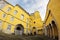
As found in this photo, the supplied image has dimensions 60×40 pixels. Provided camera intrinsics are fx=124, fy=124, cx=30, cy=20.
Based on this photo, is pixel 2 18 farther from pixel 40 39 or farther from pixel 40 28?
pixel 40 39

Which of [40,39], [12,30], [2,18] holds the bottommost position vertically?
[40,39]

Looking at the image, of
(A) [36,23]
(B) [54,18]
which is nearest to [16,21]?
(A) [36,23]

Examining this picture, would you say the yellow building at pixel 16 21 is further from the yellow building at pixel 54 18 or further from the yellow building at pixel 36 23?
the yellow building at pixel 54 18

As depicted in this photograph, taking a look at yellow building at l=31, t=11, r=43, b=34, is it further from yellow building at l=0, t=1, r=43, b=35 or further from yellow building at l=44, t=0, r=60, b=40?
yellow building at l=44, t=0, r=60, b=40

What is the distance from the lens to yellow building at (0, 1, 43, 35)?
94.3ft

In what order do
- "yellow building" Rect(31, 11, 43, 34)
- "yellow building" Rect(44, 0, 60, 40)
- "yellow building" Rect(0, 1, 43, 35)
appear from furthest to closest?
1. "yellow building" Rect(31, 11, 43, 34)
2. "yellow building" Rect(0, 1, 43, 35)
3. "yellow building" Rect(44, 0, 60, 40)

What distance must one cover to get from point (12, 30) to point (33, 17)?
40.2 ft

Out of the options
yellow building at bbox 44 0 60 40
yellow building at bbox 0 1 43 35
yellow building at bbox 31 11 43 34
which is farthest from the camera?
yellow building at bbox 31 11 43 34

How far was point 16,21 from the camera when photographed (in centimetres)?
3162

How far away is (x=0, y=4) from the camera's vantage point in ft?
97.0

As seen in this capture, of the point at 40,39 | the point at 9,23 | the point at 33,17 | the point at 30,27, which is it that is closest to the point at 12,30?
the point at 9,23

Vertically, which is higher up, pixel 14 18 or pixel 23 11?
pixel 23 11

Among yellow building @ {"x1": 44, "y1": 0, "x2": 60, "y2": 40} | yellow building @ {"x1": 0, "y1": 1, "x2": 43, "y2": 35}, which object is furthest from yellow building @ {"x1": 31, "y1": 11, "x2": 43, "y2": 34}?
yellow building @ {"x1": 44, "y1": 0, "x2": 60, "y2": 40}

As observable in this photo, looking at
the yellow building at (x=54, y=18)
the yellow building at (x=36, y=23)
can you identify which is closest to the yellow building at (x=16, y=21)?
the yellow building at (x=36, y=23)
